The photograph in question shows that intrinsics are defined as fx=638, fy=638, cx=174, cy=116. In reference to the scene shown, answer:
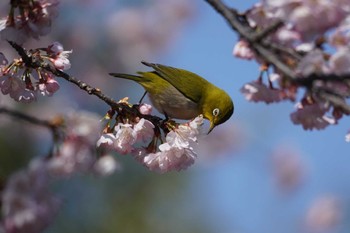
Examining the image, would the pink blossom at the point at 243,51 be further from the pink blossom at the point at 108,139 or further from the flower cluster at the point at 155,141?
the pink blossom at the point at 108,139

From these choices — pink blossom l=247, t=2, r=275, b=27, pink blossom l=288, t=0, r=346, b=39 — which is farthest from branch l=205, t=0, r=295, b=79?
pink blossom l=247, t=2, r=275, b=27

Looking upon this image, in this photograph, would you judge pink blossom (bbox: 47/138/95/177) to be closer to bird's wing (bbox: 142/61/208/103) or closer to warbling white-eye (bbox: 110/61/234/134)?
warbling white-eye (bbox: 110/61/234/134)

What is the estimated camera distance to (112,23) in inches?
434

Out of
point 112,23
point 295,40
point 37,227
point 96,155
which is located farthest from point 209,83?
point 112,23

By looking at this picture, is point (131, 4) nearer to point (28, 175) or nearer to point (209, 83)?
point (209, 83)

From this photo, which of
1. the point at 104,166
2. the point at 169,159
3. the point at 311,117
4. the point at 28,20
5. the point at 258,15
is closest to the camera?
the point at 28,20

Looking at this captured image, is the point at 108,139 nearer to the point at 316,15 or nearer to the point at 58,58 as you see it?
the point at 58,58

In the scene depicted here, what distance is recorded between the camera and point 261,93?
3.30 metres

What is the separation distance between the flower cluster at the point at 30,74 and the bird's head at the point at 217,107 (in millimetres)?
1200

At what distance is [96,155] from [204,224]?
9852 millimetres

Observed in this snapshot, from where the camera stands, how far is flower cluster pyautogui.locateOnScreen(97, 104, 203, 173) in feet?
8.94

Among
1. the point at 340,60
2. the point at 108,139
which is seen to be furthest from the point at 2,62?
the point at 340,60

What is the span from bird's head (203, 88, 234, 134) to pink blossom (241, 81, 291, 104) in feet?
0.91

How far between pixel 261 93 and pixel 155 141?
2.39 feet
